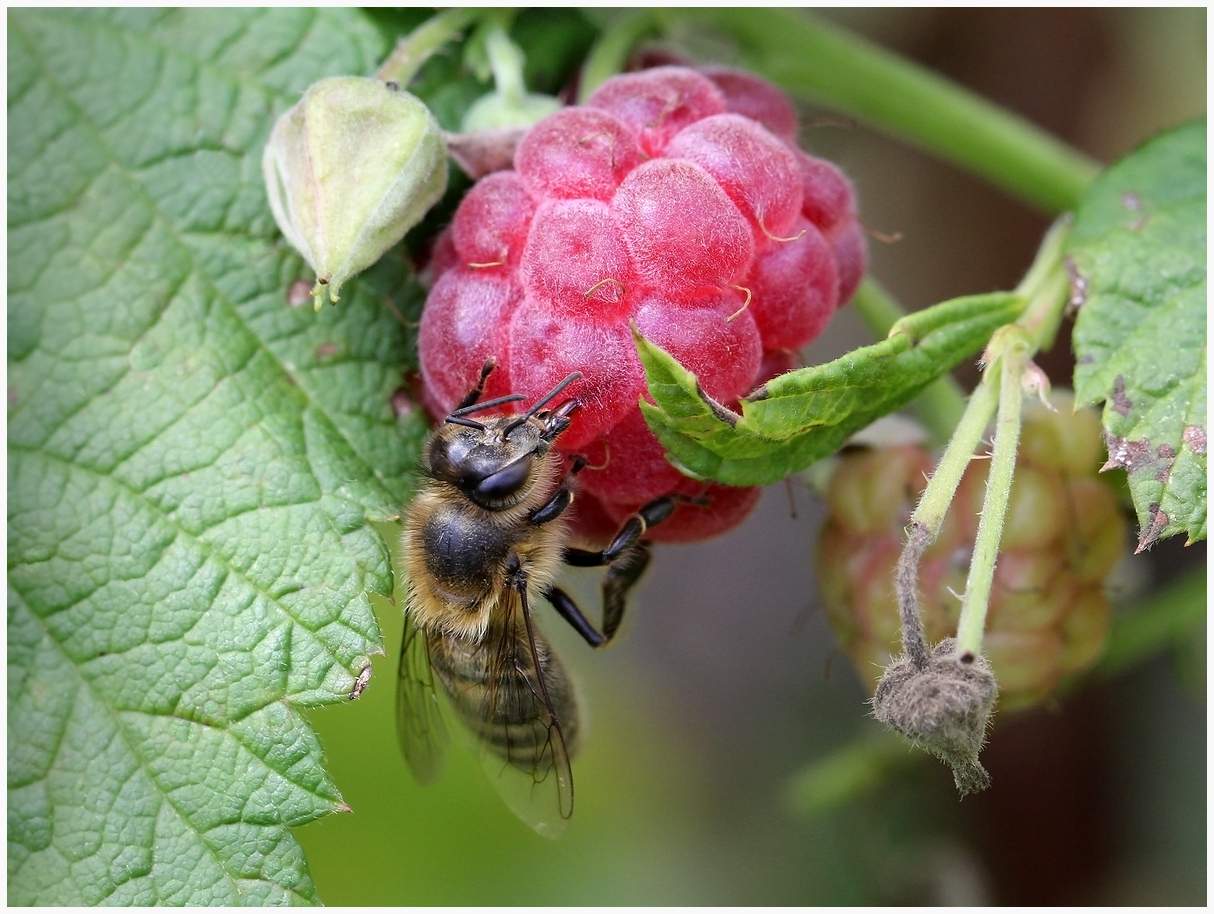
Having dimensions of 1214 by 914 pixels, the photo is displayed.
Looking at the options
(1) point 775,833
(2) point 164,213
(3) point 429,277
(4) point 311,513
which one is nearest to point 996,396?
(3) point 429,277

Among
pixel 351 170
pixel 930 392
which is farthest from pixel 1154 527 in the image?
pixel 351 170

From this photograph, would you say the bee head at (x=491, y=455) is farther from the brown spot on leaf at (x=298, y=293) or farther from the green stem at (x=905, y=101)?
the green stem at (x=905, y=101)

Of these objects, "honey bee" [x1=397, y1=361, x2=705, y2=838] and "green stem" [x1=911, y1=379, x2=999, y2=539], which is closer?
"green stem" [x1=911, y1=379, x2=999, y2=539]

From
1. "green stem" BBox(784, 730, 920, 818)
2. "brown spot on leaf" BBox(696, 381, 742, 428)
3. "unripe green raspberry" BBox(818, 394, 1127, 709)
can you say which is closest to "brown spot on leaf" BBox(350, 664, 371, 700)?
"brown spot on leaf" BBox(696, 381, 742, 428)

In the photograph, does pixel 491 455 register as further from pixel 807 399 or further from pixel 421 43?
pixel 421 43

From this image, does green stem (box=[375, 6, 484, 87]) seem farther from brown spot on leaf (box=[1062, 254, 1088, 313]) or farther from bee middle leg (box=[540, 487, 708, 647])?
brown spot on leaf (box=[1062, 254, 1088, 313])

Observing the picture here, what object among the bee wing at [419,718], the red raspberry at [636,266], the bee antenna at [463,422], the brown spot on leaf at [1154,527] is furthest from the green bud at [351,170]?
the brown spot on leaf at [1154,527]

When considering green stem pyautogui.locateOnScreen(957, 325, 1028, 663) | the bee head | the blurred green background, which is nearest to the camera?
green stem pyautogui.locateOnScreen(957, 325, 1028, 663)

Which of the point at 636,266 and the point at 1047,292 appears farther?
the point at 1047,292
